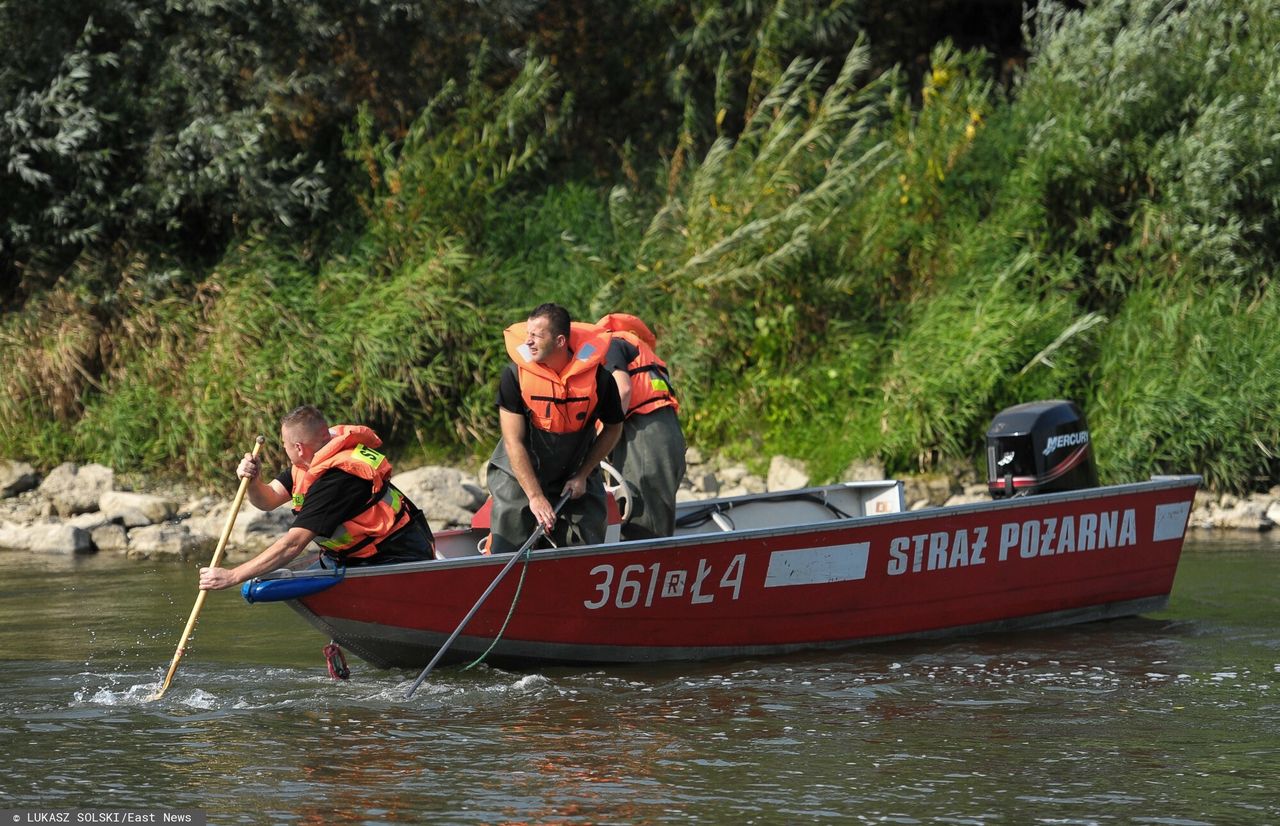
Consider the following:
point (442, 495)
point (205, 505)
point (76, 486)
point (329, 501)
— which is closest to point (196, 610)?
point (329, 501)

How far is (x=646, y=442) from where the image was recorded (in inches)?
309

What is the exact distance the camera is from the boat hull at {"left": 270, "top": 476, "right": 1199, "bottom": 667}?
23.7 ft

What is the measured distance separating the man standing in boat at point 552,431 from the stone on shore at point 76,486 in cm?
639

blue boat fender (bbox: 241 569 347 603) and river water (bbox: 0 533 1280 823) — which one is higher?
blue boat fender (bbox: 241 569 347 603)

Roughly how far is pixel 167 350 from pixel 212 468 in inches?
54.0

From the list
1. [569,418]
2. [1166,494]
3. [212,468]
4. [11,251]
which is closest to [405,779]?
[569,418]

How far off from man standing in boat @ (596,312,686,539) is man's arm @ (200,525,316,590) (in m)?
1.66

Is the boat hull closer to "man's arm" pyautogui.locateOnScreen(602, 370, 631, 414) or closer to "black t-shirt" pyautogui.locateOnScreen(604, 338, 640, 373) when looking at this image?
"man's arm" pyautogui.locateOnScreen(602, 370, 631, 414)

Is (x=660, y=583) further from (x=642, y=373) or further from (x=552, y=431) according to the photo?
(x=642, y=373)

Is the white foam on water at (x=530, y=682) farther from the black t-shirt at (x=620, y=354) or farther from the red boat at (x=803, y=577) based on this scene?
the black t-shirt at (x=620, y=354)

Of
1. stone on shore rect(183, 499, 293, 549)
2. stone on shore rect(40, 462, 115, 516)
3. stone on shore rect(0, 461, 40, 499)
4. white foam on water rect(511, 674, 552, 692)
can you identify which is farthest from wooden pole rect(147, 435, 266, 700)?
stone on shore rect(0, 461, 40, 499)

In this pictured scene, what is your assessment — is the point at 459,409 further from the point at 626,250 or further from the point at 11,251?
the point at 11,251

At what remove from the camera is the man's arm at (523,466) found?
7191 millimetres

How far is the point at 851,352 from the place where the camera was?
46.0 feet
